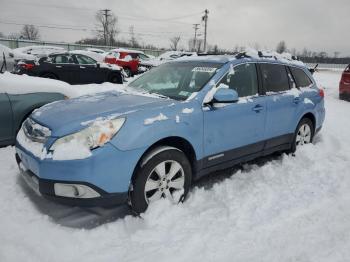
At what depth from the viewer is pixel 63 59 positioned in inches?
531

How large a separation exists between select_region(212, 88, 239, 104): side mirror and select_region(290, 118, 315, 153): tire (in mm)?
1958

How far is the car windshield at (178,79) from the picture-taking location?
4.04 m

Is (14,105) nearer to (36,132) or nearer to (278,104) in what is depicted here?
(36,132)

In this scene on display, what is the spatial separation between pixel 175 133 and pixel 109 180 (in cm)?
84

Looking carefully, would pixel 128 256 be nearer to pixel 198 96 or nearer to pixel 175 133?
pixel 175 133

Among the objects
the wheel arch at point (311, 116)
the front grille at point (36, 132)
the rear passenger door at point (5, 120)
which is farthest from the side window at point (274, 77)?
the rear passenger door at point (5, 120)

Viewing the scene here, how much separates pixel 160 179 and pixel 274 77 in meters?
2.54

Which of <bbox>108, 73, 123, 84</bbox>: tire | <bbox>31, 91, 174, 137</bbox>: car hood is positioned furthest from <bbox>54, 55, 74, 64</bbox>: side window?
<bbox>31, 91, 174, 137</bbox>: car hood

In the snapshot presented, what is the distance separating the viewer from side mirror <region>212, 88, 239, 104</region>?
12.6 feet

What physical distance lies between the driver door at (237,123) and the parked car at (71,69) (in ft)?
33.9

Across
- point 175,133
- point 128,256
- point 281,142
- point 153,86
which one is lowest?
point 128,256

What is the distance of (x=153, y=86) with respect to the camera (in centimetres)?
448

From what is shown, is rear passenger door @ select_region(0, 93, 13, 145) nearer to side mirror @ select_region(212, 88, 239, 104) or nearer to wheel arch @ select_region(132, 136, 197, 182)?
wheel arch @ select_region(132, 136, 197, 182)

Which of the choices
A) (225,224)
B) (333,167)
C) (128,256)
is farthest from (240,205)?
(333,167)
